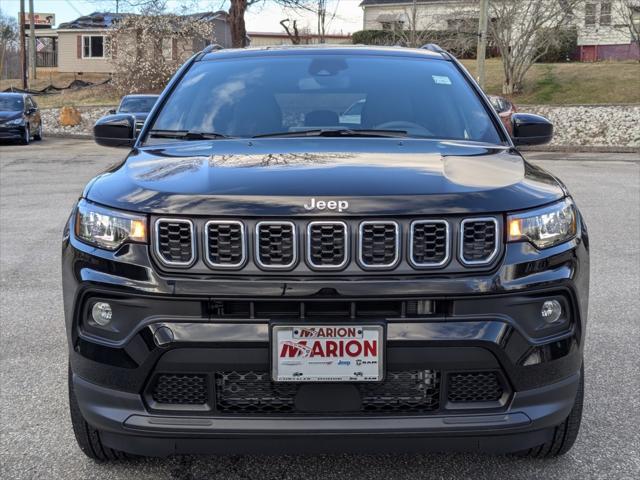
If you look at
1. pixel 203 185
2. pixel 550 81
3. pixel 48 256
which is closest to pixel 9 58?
pixel 550 81

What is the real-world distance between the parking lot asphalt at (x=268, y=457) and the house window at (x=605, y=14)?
35216 mm

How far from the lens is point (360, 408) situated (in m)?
2.57

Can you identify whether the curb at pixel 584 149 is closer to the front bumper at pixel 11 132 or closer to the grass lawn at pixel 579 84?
the grass lawn at pixel 579 84

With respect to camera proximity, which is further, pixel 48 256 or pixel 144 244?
pixel 48 256

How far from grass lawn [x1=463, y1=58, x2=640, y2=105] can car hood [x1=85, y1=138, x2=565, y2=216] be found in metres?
27.3

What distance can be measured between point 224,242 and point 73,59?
6173cm

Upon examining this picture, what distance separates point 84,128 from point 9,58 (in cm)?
6180

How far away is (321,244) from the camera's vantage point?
2.55 metres

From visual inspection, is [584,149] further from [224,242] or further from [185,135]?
[224,242]

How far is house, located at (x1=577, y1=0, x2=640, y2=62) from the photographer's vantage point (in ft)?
133

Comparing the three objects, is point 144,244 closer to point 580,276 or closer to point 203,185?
point 203,185

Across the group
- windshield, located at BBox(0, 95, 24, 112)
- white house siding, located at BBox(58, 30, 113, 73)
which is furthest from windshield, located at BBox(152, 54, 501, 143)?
white house siding, located at BBox(58, 30, 113, 73)

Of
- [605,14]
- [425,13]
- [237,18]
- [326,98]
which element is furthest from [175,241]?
[425,13]

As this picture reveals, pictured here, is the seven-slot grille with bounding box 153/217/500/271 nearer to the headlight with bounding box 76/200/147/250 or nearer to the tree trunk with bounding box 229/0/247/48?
the headlight with bounding box 76/200/147/250
